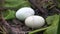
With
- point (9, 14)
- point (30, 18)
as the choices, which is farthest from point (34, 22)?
point (9, 14)

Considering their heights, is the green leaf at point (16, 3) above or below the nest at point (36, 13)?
above

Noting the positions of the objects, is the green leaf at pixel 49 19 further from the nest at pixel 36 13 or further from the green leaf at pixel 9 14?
the green leaf at pixel 9 14

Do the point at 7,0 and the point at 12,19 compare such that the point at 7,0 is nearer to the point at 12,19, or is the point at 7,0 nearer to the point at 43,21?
the point at 12,19

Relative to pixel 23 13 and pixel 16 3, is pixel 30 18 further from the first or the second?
pixel 16 3

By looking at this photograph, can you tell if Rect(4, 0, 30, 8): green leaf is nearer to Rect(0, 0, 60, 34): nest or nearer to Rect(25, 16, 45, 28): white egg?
Rect(0, 0, 60, 34): nest

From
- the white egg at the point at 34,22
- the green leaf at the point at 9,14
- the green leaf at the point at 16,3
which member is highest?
the green leaf at the point at 16,3

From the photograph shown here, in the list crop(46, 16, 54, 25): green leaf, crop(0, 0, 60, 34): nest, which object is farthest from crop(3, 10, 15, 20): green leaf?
crop(46, 16, 54, 25): green leaf

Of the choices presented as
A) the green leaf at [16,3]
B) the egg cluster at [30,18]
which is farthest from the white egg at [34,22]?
the green leaf at [16,3]

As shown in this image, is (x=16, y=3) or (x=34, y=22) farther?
(x=16, y=3)
